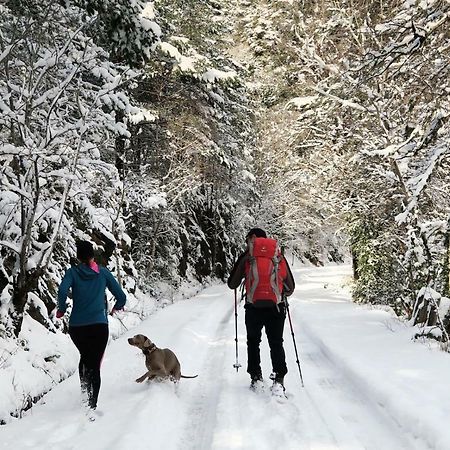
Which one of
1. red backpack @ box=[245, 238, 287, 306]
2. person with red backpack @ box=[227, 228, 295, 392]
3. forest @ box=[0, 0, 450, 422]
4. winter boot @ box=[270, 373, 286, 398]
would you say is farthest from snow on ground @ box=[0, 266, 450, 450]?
forest @ box=[0, 0, 450, 422]

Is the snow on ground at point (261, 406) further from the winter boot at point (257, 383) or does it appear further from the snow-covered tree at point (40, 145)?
the snow-covered tree at point (40, 145)

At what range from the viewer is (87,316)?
18.2 ft

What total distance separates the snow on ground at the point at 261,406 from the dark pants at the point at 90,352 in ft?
0.84

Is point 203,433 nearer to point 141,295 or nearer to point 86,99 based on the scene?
point 86,99

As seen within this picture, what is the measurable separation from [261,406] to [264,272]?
1690 millimetres

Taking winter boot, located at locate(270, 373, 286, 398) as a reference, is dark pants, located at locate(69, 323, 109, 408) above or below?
above

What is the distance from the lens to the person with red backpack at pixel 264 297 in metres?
6.29

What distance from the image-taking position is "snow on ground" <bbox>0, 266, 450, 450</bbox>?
180 inches

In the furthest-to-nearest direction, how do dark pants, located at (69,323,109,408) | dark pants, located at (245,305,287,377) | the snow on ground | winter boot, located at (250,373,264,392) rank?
dark pants, located at (245,305,287,377) < winter boot, located at (250,373,264,392) < dark pants, located at (69,323,109,408) < the snow on ground

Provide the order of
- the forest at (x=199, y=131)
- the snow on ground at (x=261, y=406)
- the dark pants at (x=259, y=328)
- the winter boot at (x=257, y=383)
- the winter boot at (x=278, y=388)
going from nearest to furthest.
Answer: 1. the snow on ground at (x=261, y=406)
2. the winter boot at (x=278, y=388)
3. the winter boot at (x=257, y=383)
4. the dark pants at (x=259, y=328)
5. the forest at (x=199, y=131)

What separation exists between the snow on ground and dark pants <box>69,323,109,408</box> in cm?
26

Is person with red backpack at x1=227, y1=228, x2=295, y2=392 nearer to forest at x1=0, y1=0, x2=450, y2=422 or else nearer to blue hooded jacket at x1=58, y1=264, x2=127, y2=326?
blue hooded jacket at x1=58, y1=264, x2=127, y2=326

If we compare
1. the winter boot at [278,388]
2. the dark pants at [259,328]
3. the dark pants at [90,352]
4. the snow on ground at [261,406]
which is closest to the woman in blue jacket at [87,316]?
the dark pants at [90,352]

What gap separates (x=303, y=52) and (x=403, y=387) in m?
12.6
